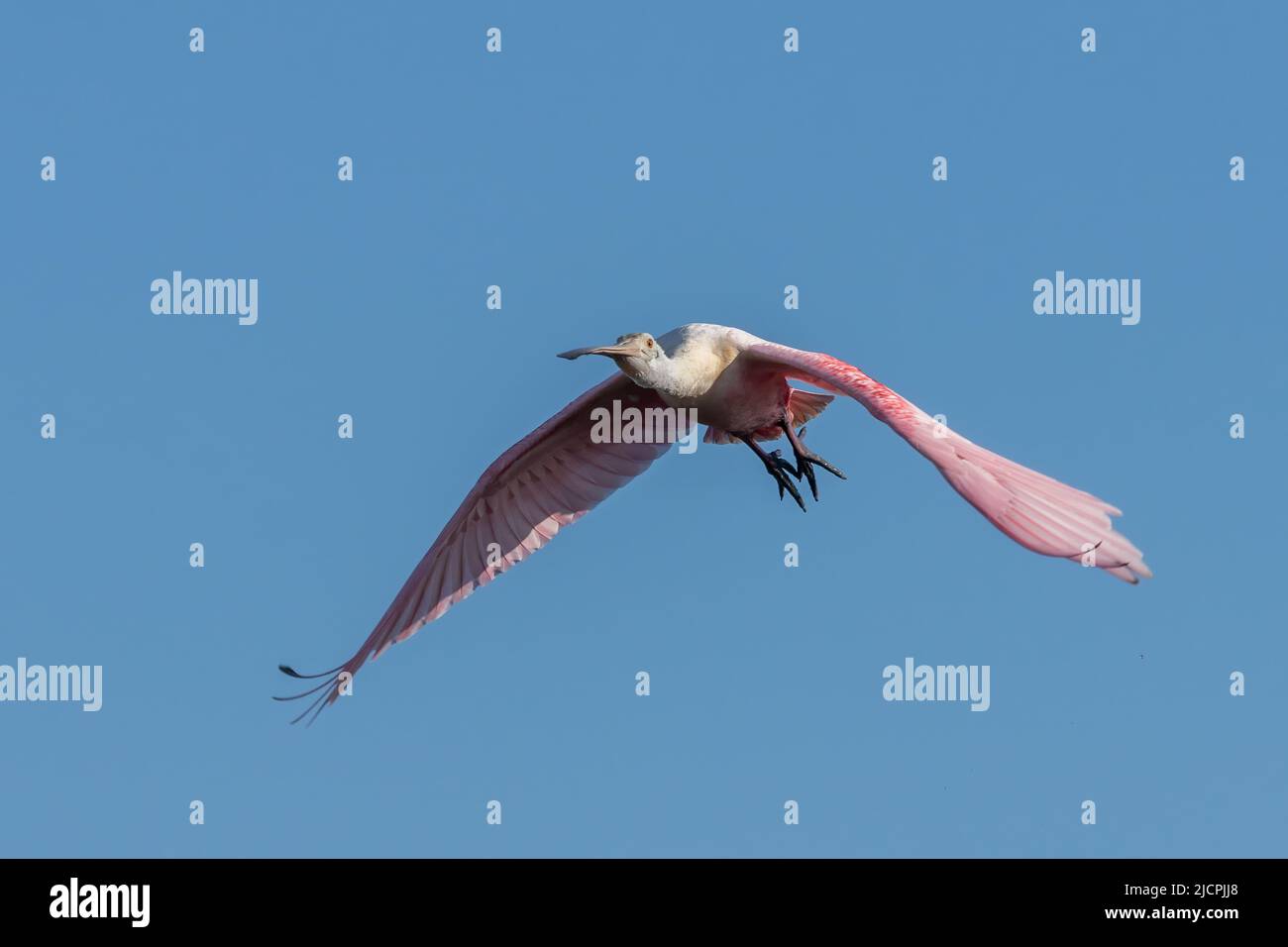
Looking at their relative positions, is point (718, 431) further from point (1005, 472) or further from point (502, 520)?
point (1005, 472)

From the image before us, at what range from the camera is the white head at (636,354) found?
761 inches

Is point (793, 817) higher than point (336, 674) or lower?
lower

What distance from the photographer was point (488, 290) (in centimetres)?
2256

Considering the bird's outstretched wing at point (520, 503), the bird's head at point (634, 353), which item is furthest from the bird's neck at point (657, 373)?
the bird's outstretched wing at point (520, 503)

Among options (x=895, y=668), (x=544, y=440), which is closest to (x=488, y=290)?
(x=544, y=440)

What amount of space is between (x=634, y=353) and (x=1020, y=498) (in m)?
5.23

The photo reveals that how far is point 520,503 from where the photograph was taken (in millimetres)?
22500

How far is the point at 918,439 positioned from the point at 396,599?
7.69m

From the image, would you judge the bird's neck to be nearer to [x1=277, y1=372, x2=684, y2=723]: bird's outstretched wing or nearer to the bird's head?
the bird's head

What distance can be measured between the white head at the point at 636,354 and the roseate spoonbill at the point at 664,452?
0.04 ft

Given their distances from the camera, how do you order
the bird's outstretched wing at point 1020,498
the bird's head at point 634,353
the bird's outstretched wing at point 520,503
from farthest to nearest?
the bird's outstretched wing at point 520,503 → the bird's head at point 634,353 → the bird's outstretched wing at point 1020,498

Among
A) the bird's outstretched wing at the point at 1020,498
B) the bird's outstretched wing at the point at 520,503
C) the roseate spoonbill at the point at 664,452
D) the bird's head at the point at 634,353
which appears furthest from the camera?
the bird's outstretched wing at the point at 520,503

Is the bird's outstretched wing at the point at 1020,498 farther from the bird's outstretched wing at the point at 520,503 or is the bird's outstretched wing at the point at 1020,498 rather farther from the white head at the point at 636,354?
the bird's outstretched wing at the point at 520,503

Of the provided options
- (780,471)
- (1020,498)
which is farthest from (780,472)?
(1020,498)
